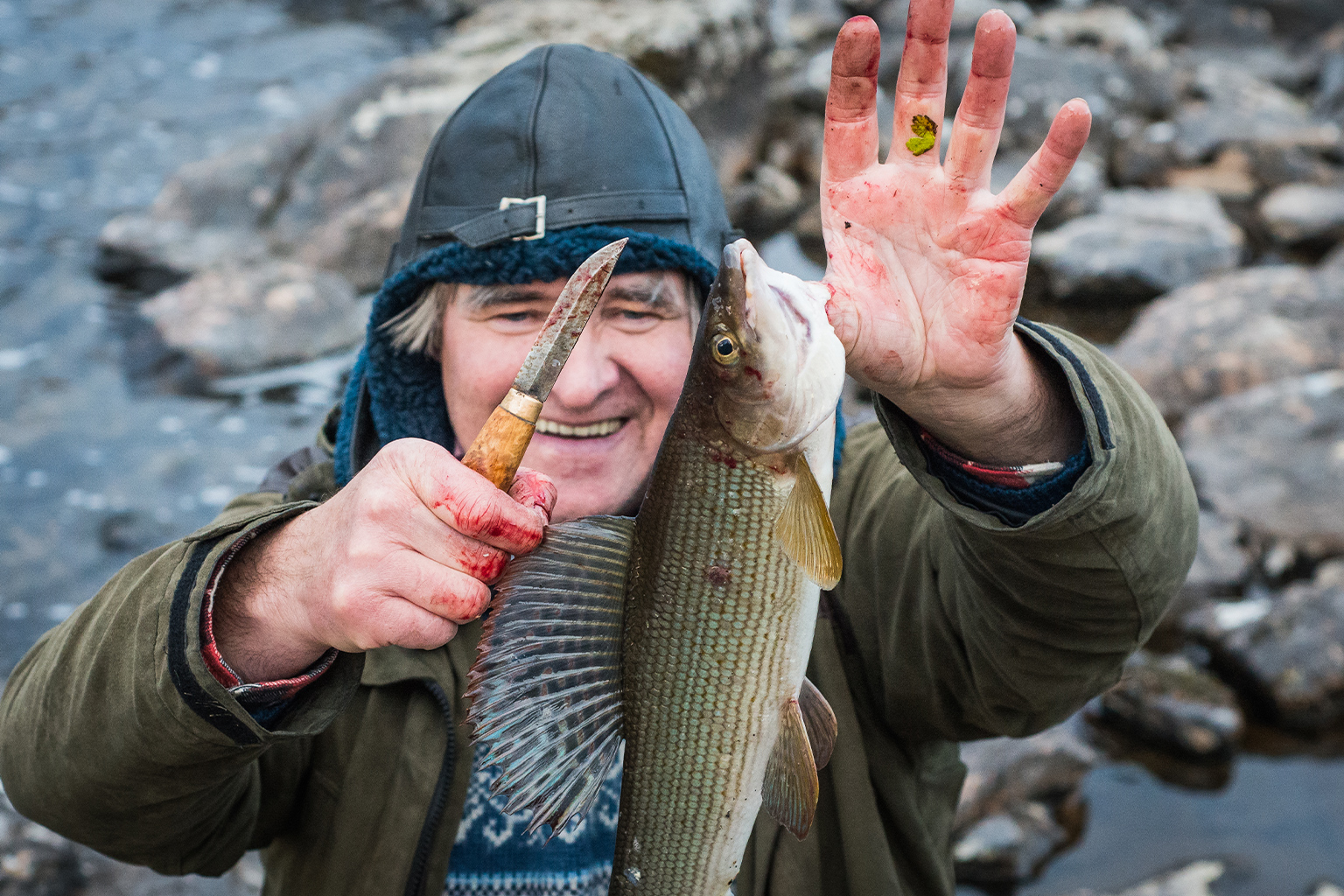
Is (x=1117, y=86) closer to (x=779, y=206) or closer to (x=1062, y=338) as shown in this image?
(x=779, y=206)

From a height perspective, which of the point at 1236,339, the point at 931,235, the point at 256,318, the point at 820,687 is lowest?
the point at 256,318

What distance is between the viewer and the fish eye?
2.02m

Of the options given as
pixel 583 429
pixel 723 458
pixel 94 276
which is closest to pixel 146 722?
pixel 723 458

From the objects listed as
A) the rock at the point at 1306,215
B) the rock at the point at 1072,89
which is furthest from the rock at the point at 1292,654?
the rock at the point at 1072,89

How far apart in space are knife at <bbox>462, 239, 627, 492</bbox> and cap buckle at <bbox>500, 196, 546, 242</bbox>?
1.27 m

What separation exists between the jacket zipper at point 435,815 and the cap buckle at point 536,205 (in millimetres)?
1372

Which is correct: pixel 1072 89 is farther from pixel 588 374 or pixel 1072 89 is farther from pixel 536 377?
pixel 536 377

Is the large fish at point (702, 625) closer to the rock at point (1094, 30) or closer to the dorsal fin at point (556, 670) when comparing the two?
the dorsal fin at point (556, 670)

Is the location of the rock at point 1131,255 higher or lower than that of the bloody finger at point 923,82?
lower

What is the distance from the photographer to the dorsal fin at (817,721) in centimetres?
220

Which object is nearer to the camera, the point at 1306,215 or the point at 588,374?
the point at 588,374

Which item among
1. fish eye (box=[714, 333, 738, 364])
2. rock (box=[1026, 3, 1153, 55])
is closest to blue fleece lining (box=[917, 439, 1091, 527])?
fish eye (box=[714, 333, 738, 364])

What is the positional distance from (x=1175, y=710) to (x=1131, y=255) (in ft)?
20.5

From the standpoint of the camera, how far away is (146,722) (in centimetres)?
225
